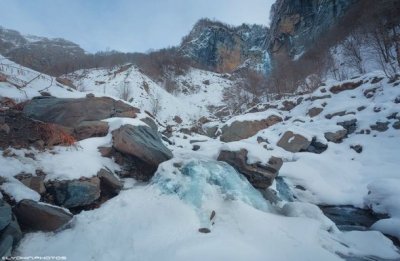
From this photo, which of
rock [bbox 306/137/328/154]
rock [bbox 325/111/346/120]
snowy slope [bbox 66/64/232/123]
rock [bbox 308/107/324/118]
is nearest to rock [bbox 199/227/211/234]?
rock [bbox 306/137/328/154]

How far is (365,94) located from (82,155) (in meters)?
16.9

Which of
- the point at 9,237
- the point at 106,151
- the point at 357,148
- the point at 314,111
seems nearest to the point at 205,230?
the point at 9,237

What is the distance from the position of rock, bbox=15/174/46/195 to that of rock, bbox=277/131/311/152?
37.7ft

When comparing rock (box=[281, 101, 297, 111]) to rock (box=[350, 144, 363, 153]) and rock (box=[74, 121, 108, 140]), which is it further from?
rock (box=[74, 121, 108, 140])

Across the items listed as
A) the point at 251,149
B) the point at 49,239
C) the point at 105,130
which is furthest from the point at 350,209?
the point at 49,239

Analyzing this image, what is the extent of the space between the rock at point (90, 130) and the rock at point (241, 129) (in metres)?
10.7

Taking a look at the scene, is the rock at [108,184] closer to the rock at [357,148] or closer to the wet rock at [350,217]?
the wet rock at [350,217]

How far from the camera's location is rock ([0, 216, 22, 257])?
4533mm

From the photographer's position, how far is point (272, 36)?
4866 centimetres

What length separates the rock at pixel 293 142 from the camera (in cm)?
1470

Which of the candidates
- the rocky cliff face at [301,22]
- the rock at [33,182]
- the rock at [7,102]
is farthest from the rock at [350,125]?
the rocky cliff face at [301,22]

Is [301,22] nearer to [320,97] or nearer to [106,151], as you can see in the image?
[320,97]

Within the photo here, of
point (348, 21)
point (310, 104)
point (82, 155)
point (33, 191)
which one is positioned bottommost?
point (33, 191)

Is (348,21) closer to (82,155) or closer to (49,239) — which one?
(82,155)
